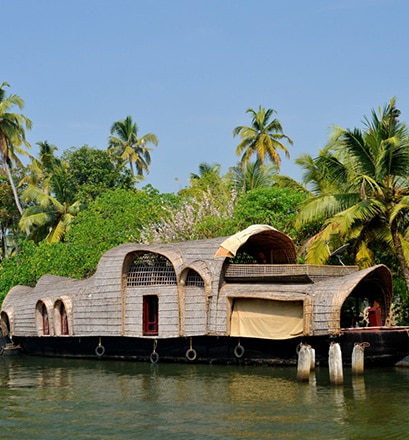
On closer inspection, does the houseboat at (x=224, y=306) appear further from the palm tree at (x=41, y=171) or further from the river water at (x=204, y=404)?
the palm tree at (x=41, y=171)

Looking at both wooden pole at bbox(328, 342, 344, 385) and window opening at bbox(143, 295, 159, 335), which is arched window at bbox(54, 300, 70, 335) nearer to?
window opening at bbox(143, 295, 159, 335)

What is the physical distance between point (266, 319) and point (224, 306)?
36.7 inches

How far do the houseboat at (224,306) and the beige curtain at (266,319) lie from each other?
21 mm

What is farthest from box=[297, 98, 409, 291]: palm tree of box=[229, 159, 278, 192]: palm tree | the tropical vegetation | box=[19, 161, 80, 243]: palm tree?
box=[19, 161, 80, 243]: palm tree

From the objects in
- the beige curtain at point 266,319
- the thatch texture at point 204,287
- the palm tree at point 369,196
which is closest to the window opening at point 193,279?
the thatch texture at point 204,287

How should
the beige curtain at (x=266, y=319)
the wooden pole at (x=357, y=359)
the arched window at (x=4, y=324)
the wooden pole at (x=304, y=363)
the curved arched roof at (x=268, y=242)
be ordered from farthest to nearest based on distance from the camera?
the arched window at (x=4, y=324)
the curved arched roof at (x=268, y=242)
the beige curtain at (x=266, y=319)
the wooden pole at (x=357, y=359)
the wooden pole at (x=304, y=363)

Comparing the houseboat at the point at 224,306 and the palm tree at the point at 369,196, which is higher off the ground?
the palm tree at the point at 369,196

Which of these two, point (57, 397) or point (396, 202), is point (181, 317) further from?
point (396, 202)

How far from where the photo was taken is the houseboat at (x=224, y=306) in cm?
1398

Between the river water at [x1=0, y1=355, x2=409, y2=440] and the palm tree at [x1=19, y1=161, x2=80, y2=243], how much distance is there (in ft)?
38.7

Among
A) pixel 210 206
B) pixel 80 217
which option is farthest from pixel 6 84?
pixel 210 206

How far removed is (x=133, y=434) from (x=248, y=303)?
6371 mm

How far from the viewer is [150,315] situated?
53.9 ft

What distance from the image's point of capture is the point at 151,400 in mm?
11148
